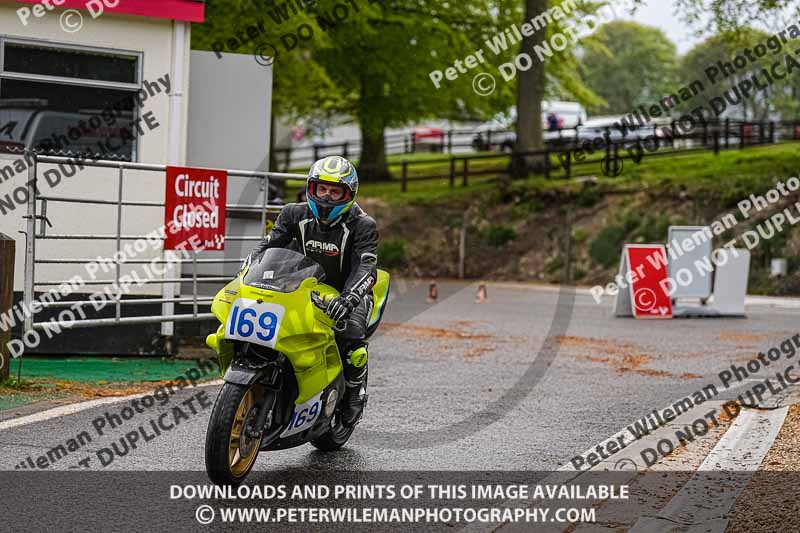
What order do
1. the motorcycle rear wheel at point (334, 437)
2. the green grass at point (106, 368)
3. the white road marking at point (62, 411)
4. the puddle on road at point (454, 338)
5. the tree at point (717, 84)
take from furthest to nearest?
1. the tree at point (717, 84)
2. the puddle on road at point (454, 338)
3. the green grass at point (106, 368)
4. the white road marking at point (62, 411)
5. the motorcycle rear wheel at point (334, 437)

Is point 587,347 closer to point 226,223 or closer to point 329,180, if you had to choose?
point 226,223

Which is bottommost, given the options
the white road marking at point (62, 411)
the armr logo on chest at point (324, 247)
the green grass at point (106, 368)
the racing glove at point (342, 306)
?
the green grass at point (106, 368)

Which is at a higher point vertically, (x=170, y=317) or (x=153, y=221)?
(x=153, y=221)

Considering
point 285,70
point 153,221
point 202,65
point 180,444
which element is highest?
point 285,70

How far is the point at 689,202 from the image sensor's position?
100 ft

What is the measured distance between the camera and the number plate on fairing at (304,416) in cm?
656

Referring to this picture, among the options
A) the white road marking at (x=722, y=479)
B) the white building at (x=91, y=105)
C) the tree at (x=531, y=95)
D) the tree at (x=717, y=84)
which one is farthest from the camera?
the tree at (x=717, y=84)

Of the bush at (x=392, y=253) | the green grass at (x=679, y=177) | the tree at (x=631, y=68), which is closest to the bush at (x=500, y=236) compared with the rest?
the green grass at (x=679, y=177)

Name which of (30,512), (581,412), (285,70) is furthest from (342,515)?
(285,70)

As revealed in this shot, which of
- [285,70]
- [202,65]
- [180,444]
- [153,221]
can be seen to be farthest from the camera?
[285,70]

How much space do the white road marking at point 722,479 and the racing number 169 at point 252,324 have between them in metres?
2.14

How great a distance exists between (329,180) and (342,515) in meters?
2.01

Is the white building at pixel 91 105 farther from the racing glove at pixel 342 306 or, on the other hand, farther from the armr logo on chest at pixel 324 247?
the racing glove at pixel 342 306

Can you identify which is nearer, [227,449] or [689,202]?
[227,449]
